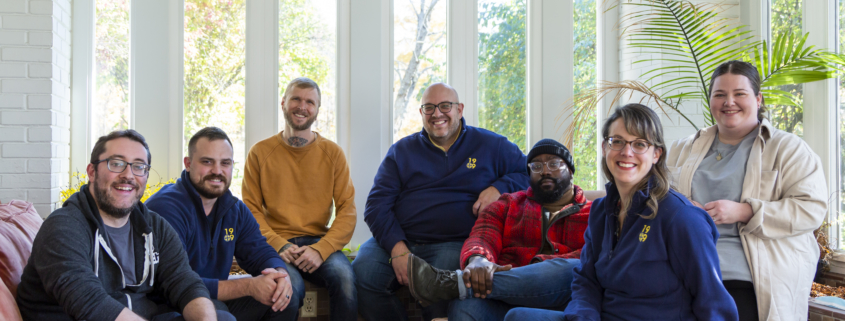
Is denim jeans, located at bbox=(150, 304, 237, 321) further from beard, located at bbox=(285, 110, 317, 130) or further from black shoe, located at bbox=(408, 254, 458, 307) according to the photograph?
beard, located at bbox=(285, 110, 317, 130)

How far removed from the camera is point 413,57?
3.56 meters

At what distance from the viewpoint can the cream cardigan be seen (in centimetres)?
181

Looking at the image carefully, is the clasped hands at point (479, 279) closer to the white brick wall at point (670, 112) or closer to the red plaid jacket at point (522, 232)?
the red plaid jacket at point (522, 232)

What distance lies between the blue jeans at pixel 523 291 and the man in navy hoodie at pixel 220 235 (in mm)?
758

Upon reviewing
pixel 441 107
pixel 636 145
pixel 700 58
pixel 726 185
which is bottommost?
pixel 726 185

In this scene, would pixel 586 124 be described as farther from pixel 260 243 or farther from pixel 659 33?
pixel 260 243

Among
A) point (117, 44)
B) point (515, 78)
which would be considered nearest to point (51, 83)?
point (117, 44)

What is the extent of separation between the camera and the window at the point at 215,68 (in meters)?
3.30

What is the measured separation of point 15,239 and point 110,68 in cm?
171

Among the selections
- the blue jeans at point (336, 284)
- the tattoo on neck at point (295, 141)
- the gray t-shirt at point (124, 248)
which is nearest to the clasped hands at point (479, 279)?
the blue jeans at point (336, 284)

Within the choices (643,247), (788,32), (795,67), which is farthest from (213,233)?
(788,32)

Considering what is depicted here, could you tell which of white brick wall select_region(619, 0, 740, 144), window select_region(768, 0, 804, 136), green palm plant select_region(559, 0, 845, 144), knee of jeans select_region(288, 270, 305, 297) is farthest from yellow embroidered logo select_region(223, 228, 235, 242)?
window select_region(768, 0, 804, 136)

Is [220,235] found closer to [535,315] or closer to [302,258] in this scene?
[302,258]

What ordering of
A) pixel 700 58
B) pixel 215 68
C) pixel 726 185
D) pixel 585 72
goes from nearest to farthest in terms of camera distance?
pixel 726 185, pixel 700 58, pixel 215 68, pixel 585 72
